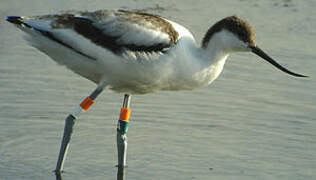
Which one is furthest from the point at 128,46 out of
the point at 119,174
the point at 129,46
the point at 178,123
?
the point at 178,123

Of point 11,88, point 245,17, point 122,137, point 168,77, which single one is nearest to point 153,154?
point 122,137

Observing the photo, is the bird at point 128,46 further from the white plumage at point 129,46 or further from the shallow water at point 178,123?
the shallow water at point 178,123

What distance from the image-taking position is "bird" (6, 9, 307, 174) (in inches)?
243

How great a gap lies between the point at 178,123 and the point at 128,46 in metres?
1.67

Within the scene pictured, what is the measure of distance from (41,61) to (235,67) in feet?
7.51

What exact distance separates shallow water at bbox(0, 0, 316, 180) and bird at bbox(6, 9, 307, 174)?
0.78 m

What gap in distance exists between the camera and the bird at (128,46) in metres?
6.16

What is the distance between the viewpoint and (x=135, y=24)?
20.5 feet

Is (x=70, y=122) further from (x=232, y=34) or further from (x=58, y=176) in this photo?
(x=232, y=34)

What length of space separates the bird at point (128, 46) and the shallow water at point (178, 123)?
0.78 m

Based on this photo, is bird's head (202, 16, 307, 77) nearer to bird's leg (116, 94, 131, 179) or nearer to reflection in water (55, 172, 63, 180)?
bird's leg (116, 94, 131, 179)

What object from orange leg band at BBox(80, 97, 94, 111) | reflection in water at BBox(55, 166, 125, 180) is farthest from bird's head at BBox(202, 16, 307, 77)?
reflection in water at BBox(55, 166, 125, 180)

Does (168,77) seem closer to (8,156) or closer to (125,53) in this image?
(125,53)

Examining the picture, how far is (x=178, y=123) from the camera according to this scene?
7645 mm
